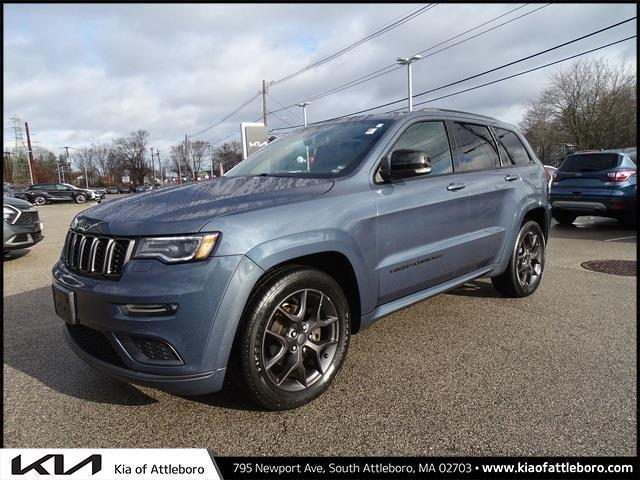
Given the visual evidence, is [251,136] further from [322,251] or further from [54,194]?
[54,194]

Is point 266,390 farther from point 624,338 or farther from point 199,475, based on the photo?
point 624,338

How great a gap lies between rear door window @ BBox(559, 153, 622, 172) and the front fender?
8.51 metres

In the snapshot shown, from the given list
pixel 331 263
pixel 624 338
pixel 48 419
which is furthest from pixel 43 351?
pixel 624 338

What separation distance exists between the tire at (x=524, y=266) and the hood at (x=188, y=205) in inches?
98.6

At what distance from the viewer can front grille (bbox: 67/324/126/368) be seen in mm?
2270

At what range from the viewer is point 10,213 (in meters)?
6.81

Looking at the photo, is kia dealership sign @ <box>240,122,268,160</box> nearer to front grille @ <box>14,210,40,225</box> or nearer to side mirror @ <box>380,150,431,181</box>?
front grille @ <box>14,210,40,225</box>

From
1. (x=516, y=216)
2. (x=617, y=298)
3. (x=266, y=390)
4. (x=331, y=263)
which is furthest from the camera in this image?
(x=617, y=298)

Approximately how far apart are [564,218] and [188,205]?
10.4 meters

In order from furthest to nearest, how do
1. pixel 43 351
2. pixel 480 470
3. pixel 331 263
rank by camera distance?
pixel 43 351 < pixel 331 263 < pixel 480 470

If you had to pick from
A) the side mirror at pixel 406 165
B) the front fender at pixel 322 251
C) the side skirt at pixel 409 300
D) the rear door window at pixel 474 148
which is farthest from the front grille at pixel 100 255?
the rear door window at pixel 474 148

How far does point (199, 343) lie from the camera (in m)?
2.10

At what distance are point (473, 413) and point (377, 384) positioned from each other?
610 mm

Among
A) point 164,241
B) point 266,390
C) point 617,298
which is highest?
point 164,241
